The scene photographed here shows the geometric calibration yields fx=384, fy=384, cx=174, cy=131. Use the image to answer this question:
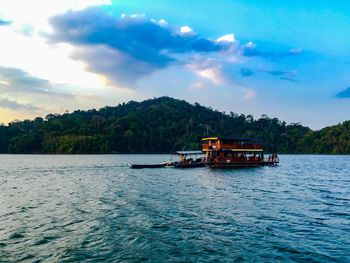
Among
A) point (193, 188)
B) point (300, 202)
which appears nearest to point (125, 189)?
point (193, 188)

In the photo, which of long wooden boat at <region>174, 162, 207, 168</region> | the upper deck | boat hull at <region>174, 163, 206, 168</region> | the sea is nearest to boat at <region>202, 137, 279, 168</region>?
the upper deck

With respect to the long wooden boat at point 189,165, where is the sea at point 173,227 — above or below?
below

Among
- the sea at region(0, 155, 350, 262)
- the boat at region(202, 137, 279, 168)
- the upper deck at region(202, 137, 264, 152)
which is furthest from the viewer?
the upper deck at region(202, 137, 264, 152)

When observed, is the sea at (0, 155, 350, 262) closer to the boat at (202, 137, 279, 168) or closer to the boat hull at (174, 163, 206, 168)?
the boat hull at (174, 163, 206, 168)

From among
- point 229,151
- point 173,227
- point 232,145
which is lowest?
point 173,227

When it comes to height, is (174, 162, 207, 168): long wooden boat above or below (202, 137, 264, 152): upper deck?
below

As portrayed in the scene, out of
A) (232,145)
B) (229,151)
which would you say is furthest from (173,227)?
(232,145)

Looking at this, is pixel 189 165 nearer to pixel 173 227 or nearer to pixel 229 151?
pixel 229 151

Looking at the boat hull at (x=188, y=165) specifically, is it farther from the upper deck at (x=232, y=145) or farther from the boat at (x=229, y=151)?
the upper deck at (x=232, y=145)

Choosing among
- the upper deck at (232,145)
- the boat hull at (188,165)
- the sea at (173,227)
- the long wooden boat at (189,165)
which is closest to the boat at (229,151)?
the upper deck at (232,145)

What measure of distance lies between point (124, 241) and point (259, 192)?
1052 inches

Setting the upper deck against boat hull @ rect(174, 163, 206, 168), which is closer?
boat hull @ rect(174, 163, 206, 168)

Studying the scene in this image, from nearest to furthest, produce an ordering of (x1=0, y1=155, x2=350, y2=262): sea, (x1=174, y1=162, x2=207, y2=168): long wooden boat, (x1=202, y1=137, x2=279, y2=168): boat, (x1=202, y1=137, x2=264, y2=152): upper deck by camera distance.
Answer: (x1=0, y1=155, x2=350, y2=262): sea < (x1=174, y1=162, x2=207, y2=168): long wooden boat < (x1=202, y1=137, x2=279, y2=168): boat < (x1=202, y1=137, x2=264, y2=152): upper deck

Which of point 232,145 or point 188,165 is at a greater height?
point 232,145
